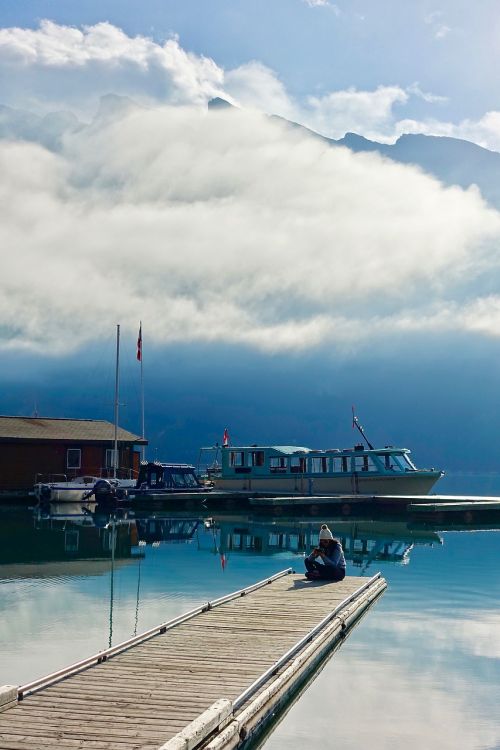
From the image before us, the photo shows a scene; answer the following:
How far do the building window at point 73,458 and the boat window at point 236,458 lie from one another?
14.0 meters

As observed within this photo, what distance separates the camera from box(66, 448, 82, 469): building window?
70750 mm

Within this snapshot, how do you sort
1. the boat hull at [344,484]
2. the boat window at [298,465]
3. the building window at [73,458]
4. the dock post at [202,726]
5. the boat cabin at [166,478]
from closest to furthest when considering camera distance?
the dock post at [202,726] < the boat hull at [344,484] < the boat cabin at [166,478] < the boat window at [298,465] < the building window at [73,458]

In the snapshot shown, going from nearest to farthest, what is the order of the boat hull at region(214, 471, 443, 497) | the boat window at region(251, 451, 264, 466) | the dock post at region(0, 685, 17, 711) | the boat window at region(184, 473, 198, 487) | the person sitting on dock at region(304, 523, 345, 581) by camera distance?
the dock post at region(0, 685, 17, 711) → the person sitting on dock at region(304, 523, 345, 581) → the boat hull at region(214, 471, 443, 497) → the boat window at region(184, 473, 198, 487) → the boat window at region(251, 451, 264, 466)

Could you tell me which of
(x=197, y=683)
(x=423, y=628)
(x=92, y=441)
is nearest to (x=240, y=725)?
(x=197, y=683)

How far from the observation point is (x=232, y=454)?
6588cm

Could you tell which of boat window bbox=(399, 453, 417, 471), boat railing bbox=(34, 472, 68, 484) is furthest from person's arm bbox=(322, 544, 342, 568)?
boat railing bbox=(34, 472, 68, 484)

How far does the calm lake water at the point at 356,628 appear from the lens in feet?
44.2

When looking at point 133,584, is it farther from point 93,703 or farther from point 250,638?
point 93,703

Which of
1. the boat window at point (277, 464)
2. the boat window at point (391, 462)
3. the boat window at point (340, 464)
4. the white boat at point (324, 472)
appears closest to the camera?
the white boat at point (324, 472)

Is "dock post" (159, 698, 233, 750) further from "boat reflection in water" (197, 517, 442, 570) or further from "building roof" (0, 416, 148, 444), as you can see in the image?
"building roof" (0, 416, 148, 444)

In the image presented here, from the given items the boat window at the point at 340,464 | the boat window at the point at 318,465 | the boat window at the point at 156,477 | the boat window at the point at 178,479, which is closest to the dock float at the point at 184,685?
the boat window at the point at 340,464

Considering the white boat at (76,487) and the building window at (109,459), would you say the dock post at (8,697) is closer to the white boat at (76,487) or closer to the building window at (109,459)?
the white boat at (76,487)

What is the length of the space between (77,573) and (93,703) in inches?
731

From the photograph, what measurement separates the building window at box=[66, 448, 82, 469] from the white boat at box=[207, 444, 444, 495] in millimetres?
12187
